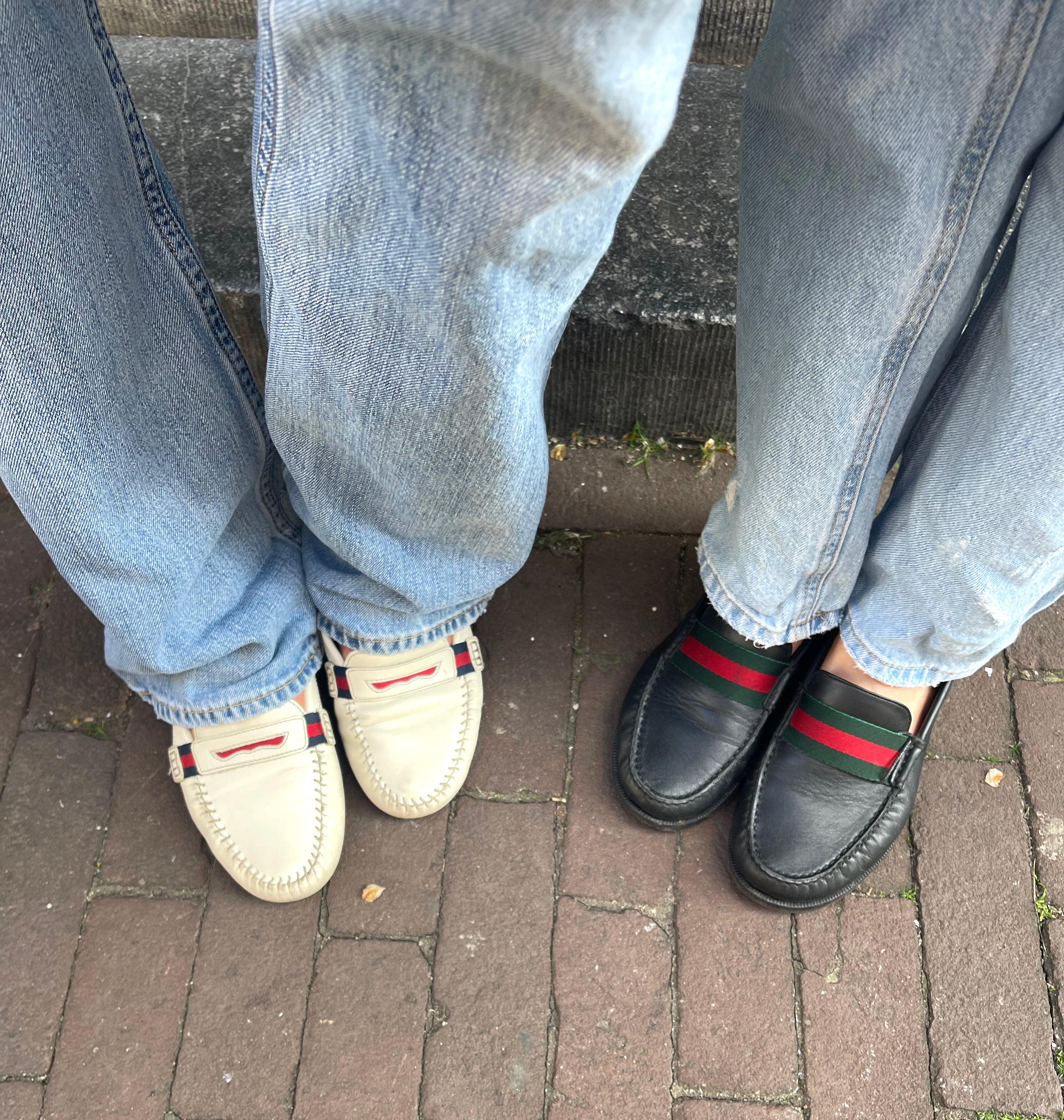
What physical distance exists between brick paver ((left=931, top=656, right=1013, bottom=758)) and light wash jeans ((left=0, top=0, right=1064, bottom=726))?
1.13 ft

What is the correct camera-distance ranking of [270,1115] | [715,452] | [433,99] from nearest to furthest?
[433,99]
[270,1115]
[715,452]

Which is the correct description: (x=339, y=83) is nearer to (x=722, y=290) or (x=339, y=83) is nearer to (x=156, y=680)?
(x=156, y=680)

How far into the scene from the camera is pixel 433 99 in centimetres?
77

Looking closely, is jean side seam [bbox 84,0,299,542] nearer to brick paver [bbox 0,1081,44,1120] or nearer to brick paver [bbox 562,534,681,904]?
brick paver [bbox 562,534,681,904]

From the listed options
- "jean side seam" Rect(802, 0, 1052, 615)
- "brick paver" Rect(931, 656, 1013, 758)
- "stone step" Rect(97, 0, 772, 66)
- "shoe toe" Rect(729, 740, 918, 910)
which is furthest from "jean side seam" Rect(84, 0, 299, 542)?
"brick paver" Rect(931, 656, 1013, 758)

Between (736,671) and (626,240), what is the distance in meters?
0.91

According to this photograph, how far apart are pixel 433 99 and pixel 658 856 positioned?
1.22 m

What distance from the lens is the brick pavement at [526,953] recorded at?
138 centimetres

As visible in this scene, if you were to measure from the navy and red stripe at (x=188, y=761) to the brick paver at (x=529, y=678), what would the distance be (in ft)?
1.54

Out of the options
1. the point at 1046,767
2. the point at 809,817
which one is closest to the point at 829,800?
the point at 809,817

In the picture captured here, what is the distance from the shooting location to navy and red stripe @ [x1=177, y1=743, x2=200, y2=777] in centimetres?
155

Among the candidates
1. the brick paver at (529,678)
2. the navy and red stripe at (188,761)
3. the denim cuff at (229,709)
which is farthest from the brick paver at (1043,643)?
the navy and red stripe at (188,761)

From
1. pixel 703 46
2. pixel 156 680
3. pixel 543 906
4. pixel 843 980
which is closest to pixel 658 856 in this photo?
pixel 543 906

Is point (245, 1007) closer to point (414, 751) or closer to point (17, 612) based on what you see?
point (414, 751)
